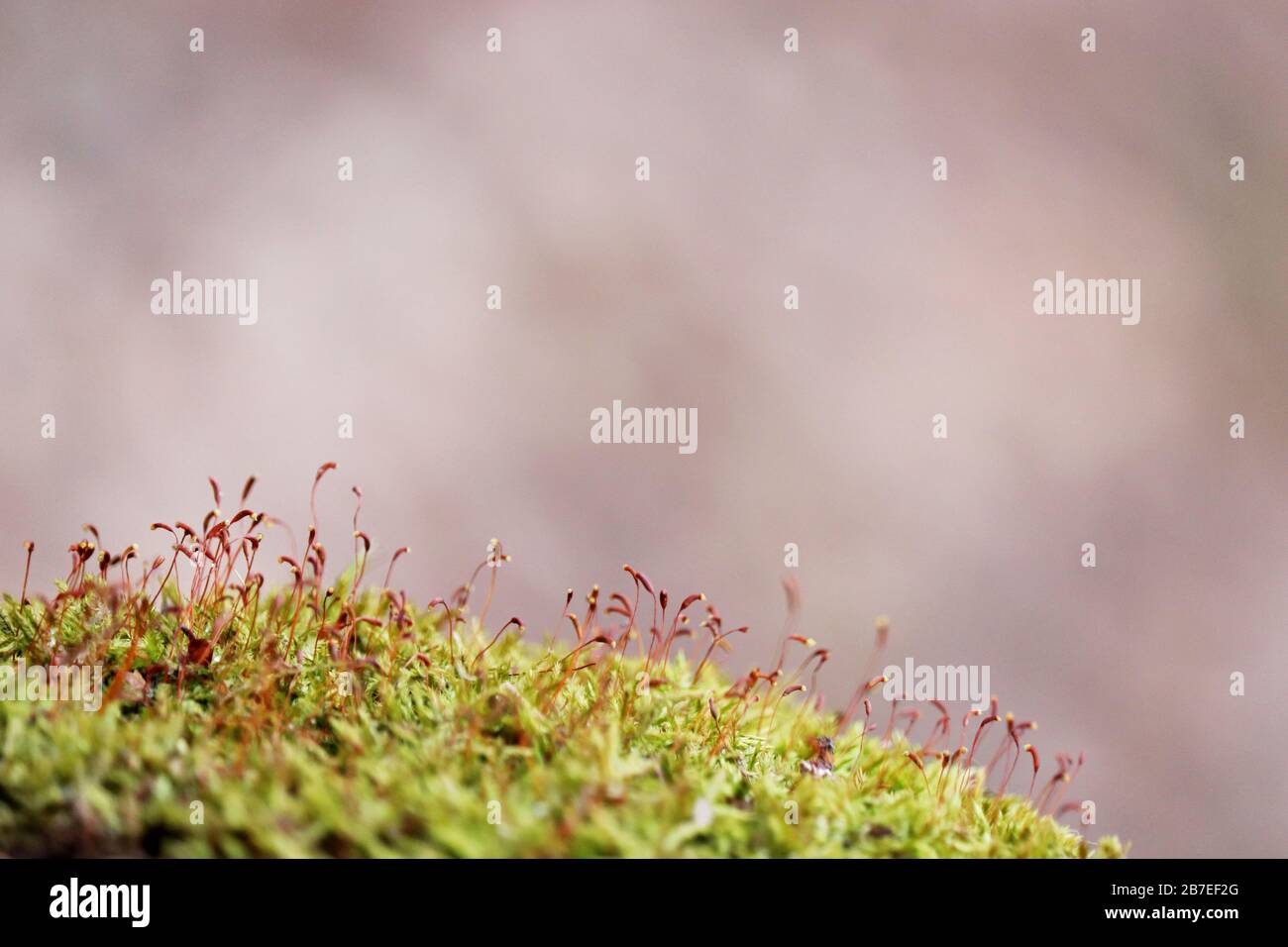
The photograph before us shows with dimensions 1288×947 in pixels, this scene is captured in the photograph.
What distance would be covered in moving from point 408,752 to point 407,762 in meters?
0.04

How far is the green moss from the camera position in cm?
125

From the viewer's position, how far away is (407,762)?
55.9 inches

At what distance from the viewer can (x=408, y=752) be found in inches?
57.5

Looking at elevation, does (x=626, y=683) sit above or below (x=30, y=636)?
below

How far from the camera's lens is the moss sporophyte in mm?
1259

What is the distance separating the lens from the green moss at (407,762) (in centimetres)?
125

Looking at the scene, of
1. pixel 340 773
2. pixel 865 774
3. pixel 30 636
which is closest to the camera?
pixel 340 773

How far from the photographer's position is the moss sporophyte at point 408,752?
49.6 inches
